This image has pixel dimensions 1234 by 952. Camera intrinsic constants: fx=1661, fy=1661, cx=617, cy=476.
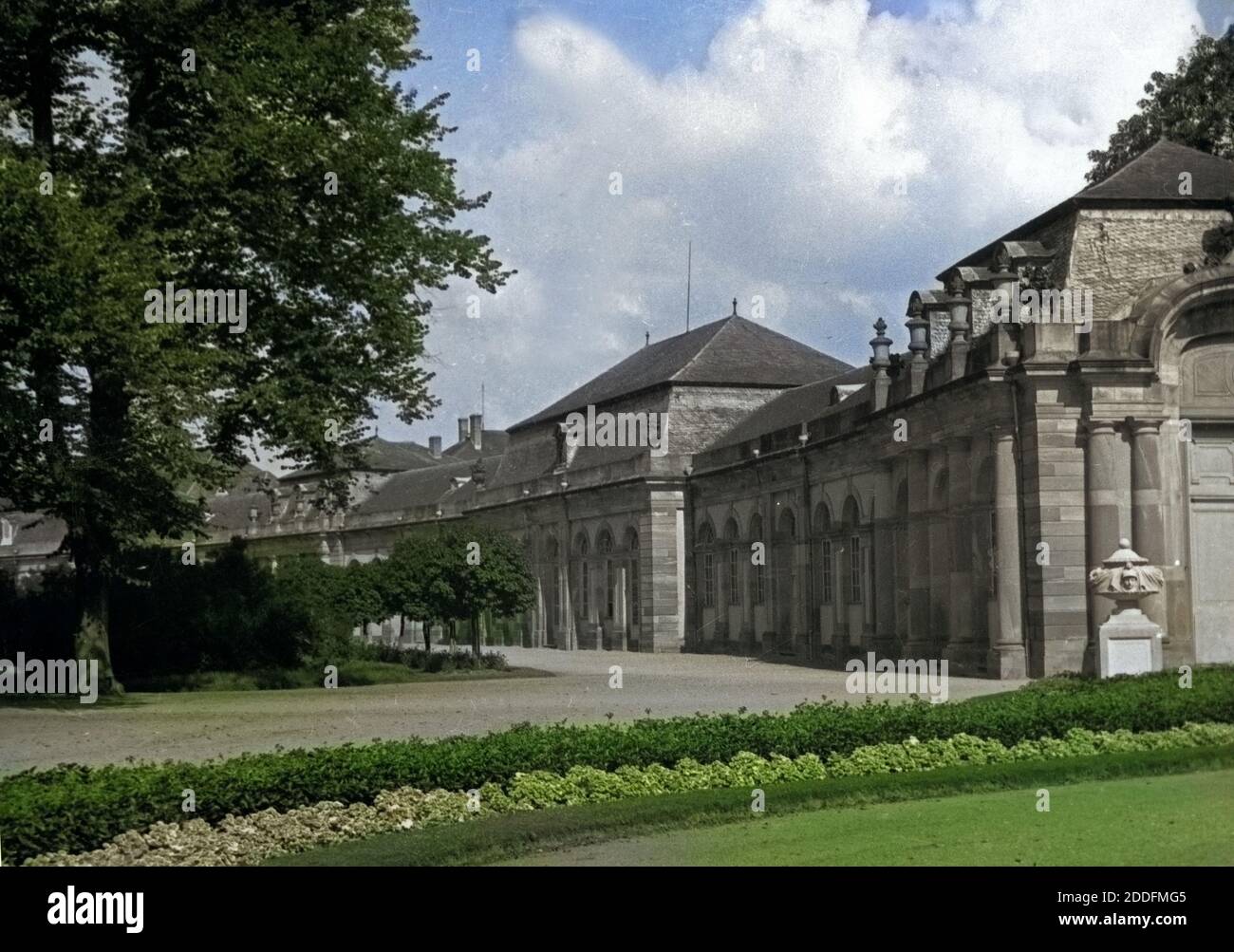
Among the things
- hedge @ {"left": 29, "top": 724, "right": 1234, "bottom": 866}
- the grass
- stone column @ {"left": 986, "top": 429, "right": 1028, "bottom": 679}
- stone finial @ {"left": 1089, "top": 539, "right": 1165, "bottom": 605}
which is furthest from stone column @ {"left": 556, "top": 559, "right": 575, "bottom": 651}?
the grass

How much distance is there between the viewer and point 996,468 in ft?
101

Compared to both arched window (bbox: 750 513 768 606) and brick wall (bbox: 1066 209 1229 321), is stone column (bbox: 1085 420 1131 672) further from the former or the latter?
arched window (bbox: 750 513 768 606)

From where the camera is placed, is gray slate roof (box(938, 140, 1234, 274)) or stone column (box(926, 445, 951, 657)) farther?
stone column (box(926, 445, 951, 657))

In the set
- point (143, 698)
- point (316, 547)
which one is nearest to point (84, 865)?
point (143, 698)

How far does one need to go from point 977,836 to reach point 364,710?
16062mm

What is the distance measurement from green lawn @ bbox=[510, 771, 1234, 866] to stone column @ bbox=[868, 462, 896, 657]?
23241mm

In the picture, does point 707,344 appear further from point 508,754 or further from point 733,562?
point 508,754

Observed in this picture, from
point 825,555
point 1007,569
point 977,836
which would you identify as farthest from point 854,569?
point 977,836

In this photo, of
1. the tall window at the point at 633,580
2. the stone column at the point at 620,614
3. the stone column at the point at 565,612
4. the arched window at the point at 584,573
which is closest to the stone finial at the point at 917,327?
the tall window at the point at 633,580

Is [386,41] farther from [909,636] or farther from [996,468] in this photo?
[909,636]

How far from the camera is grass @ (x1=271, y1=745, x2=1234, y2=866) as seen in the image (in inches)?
486

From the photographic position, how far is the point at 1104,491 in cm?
2948

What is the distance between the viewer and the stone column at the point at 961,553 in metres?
32.4

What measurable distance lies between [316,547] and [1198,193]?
60.5m
